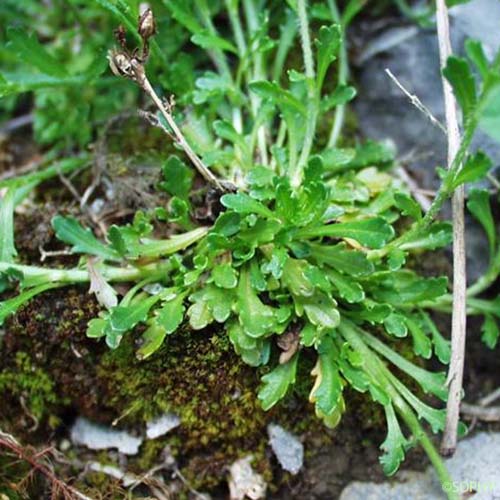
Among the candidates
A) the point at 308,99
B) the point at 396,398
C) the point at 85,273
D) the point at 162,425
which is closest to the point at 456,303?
the point at 396,398

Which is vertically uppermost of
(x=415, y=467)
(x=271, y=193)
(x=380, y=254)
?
(x=271, y=193)

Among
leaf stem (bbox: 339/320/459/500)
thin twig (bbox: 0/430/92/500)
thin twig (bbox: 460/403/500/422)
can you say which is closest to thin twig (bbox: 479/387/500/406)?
thin twig (bbox: 460/403/500/422)

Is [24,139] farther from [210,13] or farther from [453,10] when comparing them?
[453,10]

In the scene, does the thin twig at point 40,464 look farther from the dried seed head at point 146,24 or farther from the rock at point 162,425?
the dried seed head at point 146,24

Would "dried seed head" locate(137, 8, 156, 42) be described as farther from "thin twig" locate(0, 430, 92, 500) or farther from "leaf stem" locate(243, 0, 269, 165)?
"thin twig" locate(0, 430, 92, 500)

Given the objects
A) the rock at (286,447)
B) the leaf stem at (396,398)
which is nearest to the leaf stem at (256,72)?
the leaf stem at (396,398)

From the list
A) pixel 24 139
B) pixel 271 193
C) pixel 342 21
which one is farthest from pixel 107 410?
pixel 342 21

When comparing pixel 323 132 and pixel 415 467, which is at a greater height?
pixel 323 132
